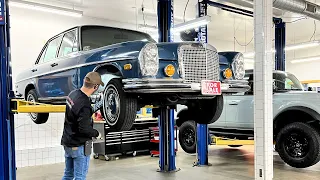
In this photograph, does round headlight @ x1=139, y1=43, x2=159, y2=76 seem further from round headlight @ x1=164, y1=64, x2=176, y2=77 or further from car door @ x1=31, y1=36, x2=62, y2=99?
car door @ x1=31, y1=36, x2=62, y2=99

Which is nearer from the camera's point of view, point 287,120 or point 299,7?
point 287,120

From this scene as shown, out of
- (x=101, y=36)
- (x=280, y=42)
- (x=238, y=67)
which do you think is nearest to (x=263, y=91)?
(x=238, y=67)

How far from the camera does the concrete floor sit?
19.3 feet

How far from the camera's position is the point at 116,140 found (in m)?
8.29

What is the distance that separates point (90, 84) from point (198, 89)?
44.8 inches

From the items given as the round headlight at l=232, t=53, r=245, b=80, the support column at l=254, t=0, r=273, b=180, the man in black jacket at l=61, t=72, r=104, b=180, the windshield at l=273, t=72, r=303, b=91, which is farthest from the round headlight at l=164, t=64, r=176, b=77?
the windshield at l=273, t=72, r=303, b=91

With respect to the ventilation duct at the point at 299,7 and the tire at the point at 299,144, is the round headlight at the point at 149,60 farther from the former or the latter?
the ventilation duct at the point at 299,7

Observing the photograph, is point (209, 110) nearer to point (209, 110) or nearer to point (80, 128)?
point (209, 110)

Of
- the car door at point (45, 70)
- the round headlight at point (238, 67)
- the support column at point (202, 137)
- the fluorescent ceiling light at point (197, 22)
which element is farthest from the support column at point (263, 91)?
the car door at point (45, 70)

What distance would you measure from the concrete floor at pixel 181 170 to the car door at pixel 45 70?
194 centimetres

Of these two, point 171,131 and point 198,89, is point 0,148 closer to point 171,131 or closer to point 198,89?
point 198,89

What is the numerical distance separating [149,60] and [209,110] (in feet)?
4.77

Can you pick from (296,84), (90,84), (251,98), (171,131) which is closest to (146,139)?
(171,131)

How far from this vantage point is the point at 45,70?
5.12 m
